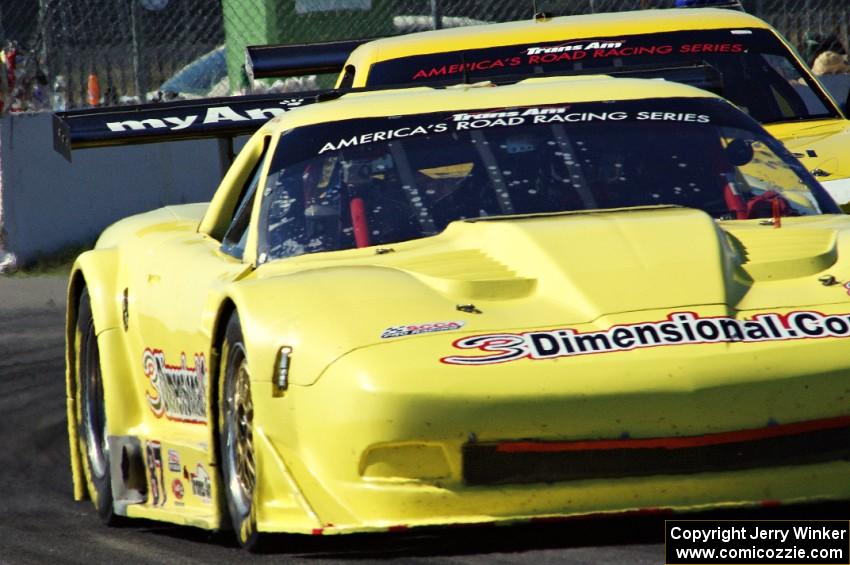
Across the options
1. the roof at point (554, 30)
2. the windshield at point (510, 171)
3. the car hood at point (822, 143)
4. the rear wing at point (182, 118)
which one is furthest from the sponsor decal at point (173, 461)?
the roof at point (554, 30)

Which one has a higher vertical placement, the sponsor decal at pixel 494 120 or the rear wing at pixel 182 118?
the sponsor decal at pixel 494 120

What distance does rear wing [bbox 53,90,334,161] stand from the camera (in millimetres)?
7309

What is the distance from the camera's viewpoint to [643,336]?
453 cm

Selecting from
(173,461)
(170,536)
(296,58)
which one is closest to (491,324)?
(173,461)

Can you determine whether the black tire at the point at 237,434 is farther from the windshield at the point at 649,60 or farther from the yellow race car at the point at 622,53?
the windshield at the point at 649,60

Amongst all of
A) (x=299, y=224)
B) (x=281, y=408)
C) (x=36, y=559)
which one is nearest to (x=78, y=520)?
(x=36, y=559)

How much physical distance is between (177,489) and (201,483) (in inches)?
14.4

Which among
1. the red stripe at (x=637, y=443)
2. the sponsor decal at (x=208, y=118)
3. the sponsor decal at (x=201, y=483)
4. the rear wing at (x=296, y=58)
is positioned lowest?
the sponsor decal at (x=201, y=483)

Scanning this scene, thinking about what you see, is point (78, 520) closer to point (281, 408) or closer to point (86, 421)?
point (86, 421)

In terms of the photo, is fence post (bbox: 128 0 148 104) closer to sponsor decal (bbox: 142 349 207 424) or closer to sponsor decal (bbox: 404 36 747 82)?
sponsor decal (bbox: 404 36 747 82)

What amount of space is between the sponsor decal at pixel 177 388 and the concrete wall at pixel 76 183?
799 centimetres

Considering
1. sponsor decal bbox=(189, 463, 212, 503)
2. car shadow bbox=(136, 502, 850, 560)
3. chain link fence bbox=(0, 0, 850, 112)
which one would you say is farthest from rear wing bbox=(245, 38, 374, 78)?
car shadow bbox=(136, 502, 850, 560)

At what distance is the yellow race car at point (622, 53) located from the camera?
32.4 ft

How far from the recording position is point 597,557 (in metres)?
4.91
